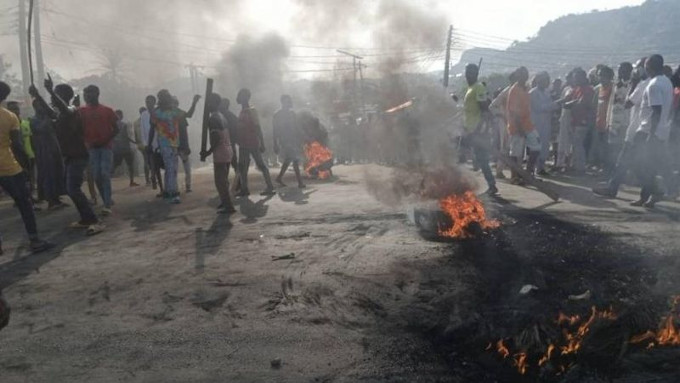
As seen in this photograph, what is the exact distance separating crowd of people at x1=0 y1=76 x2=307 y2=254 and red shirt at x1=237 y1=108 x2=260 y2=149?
18mm

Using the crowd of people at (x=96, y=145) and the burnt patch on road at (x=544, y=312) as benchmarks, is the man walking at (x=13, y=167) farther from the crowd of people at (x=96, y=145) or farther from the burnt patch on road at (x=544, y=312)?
the burnt patch on road at (x=544, y=312)

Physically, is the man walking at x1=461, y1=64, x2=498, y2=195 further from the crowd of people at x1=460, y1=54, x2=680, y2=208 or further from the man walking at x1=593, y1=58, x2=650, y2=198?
the man walking at x1=593, y1=58, x2=650, y2=198

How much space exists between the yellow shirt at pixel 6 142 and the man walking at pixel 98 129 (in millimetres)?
1420

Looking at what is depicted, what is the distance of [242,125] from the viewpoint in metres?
8.70

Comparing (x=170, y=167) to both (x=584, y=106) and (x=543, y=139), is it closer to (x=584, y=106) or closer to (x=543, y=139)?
(x=543, y=139)

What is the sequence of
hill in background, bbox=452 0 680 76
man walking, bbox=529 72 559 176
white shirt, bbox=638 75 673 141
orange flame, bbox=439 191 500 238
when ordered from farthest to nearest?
hill in background, bbox=452 0 680 76 < man walking, bbox=529 72 559 176 < white shirt, bbox=638 75 673 141 < orange flame, bbox=439 191 500 238

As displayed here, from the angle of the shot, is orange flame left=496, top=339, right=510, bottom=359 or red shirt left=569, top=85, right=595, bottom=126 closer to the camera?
orange flame left=496, top=339, right=510, bottom=359

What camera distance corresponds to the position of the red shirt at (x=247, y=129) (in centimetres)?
870

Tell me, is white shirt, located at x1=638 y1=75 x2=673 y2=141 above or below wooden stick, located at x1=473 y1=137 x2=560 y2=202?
above

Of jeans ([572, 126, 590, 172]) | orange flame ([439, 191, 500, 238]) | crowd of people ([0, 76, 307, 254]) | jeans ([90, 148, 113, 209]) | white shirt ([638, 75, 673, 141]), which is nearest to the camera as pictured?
orange flame ([439, 191, 500, 238])

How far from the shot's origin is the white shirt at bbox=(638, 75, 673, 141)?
619cm

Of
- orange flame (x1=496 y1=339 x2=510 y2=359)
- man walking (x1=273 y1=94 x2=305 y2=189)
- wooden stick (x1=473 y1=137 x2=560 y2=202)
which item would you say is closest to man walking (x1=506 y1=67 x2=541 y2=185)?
wooden stick (x1=473 y1=137 x2=560 y2=202)

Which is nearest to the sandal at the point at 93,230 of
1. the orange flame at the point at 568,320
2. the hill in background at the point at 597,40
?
the orange flame at the point at 568,320

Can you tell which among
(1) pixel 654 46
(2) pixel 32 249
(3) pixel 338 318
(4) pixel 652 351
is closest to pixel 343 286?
(3) pixel 338 318
